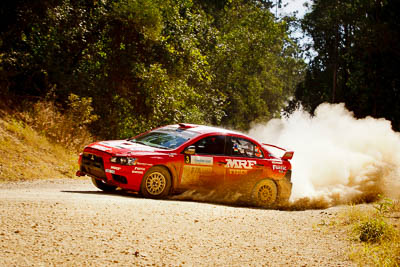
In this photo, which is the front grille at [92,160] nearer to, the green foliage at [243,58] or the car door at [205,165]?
the car door at [205,165]

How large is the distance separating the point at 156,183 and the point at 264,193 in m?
2.91

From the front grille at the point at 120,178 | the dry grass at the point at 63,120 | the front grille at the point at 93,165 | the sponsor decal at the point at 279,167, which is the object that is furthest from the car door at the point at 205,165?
the dry grass at the point at 63,120

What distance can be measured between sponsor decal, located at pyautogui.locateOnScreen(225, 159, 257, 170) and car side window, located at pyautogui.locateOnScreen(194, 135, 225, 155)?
29cm

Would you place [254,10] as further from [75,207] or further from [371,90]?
[75,207]

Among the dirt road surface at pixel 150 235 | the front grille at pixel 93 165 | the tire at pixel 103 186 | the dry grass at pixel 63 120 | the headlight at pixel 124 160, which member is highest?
the dry grass at pixel 63 120

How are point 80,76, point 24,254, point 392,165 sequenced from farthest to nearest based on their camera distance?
point 80,76, point 392,165, point 24,254

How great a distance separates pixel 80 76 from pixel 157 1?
5.79m

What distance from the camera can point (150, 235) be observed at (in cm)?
776

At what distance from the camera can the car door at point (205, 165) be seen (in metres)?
11.6

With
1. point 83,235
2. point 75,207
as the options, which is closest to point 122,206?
point 75,207

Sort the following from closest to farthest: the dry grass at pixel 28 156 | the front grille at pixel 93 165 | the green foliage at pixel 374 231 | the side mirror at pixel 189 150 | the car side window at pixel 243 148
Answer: the green foliage at pixel 374 231 < the front grille at pixel 93 165 < the side mirror at pixel 189 150 < the car side window at pixel 243 148 < the dry grass at pixel 28 156

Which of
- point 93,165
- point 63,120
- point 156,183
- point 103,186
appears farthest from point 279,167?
point 63,120

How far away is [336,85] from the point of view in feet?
164

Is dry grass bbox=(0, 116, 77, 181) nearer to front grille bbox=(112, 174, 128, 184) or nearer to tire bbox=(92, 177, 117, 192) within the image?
tire bbox=(92, 177, 117, 192)
